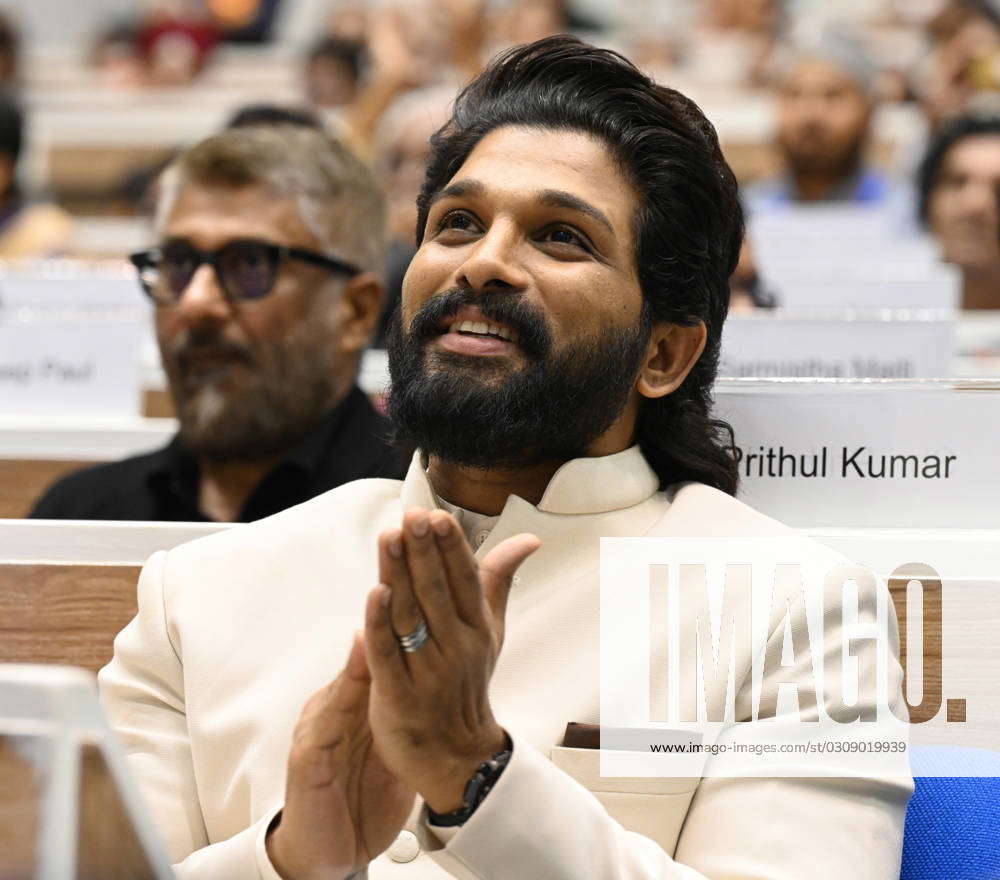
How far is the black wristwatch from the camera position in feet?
3.81

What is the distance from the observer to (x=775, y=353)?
2.51 m

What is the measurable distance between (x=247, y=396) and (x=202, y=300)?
0.18 meters

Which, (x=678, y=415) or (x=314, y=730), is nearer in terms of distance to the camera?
(x=314, y=730)

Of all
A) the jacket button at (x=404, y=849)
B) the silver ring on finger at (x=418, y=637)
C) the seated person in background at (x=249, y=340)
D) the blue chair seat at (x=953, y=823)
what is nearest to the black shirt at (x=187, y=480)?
the seated person in background at (x=249, y=340)

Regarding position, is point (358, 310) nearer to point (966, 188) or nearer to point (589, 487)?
point (589, 487)

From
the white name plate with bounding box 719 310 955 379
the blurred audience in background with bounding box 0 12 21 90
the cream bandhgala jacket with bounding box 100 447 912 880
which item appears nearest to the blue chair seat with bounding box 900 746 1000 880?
the cream bandhgala jacket with bounding box 100 447 912 880

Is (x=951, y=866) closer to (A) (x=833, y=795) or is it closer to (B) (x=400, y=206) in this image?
(A) (x=833, y=795)

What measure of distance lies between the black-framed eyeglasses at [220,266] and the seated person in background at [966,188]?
2.73 metres

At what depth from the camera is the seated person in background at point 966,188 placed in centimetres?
482

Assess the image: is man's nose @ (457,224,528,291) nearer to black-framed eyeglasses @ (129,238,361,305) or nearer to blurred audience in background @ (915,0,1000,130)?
black-framed eyeglasses @ (129,238,361,305)

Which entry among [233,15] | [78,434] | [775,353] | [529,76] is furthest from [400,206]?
[233,15]

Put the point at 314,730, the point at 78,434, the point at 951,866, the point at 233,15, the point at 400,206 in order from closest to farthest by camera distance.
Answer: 1. the point at 314,730
2. the point at 951,866
3. the point at 78,434
4. the point at 400,206
5. the point at 233,15

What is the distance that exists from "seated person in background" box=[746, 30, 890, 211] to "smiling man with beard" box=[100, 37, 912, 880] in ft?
14.0

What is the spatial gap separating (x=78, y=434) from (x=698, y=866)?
1789 mm
